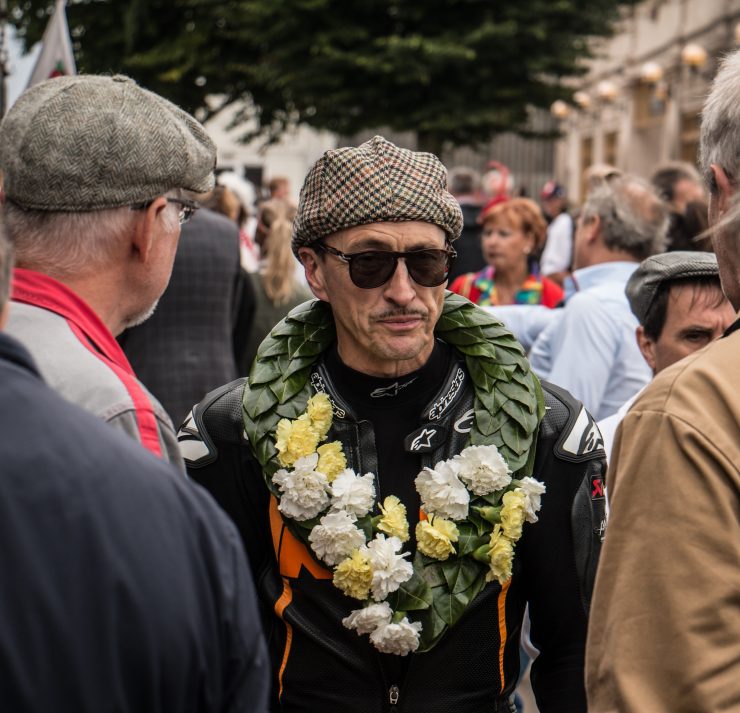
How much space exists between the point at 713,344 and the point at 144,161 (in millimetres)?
1027

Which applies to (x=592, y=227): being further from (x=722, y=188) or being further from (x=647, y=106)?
(x=647, y=106)

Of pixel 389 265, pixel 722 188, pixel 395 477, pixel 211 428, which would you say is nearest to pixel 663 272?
pixel 389 265

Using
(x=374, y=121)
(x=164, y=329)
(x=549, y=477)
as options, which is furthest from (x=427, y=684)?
(x=374, y=121)

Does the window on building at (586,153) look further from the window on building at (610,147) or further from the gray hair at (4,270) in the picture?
the gray hair at (4,270)

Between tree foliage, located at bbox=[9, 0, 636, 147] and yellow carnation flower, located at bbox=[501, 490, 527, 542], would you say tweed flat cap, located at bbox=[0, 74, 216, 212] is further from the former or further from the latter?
tree foliage, located at bbox=[9, 0, 636, 147]

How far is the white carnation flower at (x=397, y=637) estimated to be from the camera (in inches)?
88.7

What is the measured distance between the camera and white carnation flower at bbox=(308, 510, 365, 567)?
2.35m

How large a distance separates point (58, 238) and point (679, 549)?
116cm

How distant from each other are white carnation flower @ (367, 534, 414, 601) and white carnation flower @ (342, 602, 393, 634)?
0.09ft

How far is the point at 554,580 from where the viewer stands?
2.42m

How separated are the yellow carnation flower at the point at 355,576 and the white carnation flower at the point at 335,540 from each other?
0.7 inches

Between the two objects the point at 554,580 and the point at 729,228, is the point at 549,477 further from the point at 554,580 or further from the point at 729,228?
the point at 729,228

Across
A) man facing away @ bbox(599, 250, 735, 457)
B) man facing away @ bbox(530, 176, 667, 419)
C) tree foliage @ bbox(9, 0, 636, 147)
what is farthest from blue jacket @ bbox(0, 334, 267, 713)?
tree foliage @ bbox(9, 0, 636, 147)

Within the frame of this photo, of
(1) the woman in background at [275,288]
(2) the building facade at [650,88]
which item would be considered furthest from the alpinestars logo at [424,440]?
(2) the building facade at [650,88]
